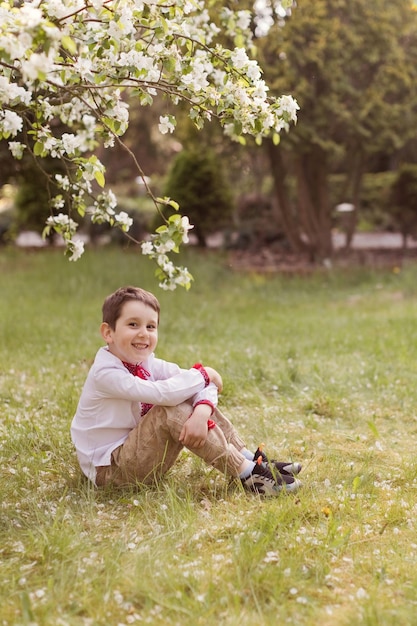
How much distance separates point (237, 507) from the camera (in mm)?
3590

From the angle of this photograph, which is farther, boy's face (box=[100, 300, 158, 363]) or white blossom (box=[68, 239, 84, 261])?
white blossom (box=[68, 239, 84, 261])

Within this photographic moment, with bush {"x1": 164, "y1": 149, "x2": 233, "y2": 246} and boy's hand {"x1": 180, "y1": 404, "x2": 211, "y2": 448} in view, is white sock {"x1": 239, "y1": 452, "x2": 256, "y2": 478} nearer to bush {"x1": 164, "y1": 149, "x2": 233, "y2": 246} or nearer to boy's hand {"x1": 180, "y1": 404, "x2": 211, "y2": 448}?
boy's hand {"x1": 180, "y1": 404, "x2": 211, "y2": 448}

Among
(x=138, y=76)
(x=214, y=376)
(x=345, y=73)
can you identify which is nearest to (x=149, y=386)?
(x=214, y=376)

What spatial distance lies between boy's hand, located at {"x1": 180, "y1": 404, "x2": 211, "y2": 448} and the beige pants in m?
0.07

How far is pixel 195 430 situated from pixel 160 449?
281 mm

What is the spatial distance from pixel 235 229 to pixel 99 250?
4920 mm

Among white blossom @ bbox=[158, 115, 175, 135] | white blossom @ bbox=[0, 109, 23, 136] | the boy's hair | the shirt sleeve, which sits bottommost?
the shirt sleeve

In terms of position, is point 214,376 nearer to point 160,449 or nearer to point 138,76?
point 160,449

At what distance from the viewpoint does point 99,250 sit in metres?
15.0

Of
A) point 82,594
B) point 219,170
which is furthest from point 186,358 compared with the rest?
point 219,170

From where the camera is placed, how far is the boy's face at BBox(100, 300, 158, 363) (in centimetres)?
370

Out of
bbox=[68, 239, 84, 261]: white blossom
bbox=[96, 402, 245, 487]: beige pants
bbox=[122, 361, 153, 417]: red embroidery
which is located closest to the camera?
bbox=[96, 402, 245, 487]: beige pants

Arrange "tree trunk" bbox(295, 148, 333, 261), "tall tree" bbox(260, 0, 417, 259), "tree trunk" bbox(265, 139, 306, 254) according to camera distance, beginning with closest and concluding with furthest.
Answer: "tall tree" bbox(260, 0, 417, 259) < "tree trunk" bbox(265, 139, 306, 254) < "tree trunk" bbox(295, 148, 333, 261)

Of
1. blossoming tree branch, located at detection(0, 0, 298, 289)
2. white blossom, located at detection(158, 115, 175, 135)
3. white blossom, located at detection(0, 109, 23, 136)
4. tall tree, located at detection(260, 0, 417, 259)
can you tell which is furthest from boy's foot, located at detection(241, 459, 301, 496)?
tall tree, located at detection(260, 0, 417, 259)
